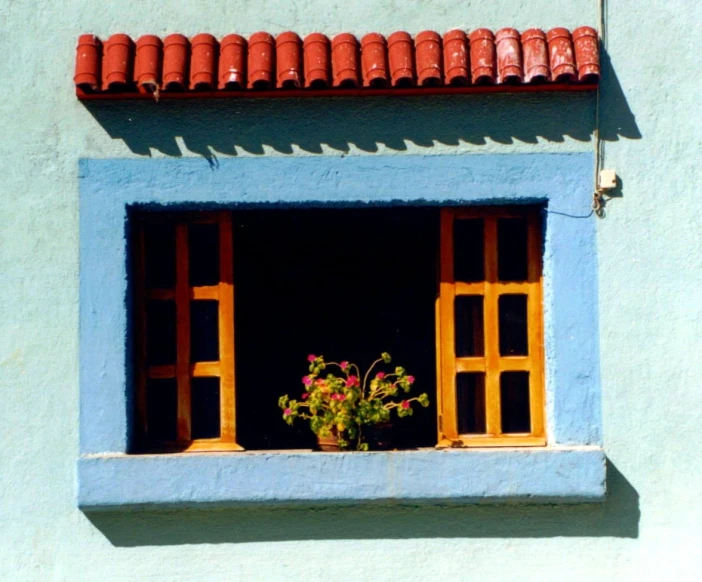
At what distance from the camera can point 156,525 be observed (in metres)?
4.77

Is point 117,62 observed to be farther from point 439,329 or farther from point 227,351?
point 439,329

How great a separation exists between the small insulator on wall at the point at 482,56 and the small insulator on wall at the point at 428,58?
0.50 feet

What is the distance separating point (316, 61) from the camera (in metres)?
4.75

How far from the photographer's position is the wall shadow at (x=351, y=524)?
4.77 meters

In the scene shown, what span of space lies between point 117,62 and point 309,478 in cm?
198

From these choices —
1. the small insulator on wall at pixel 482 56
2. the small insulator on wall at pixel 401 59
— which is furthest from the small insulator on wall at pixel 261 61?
the small insulator on wall at pixel 482 56

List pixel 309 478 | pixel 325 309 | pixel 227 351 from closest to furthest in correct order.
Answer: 1. pixel 309 478
2. pixel 227 351
3. pixel 325 309

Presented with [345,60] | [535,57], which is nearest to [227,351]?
[345,60]

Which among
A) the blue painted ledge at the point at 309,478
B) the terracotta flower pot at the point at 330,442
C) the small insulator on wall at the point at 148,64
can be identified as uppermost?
the small insulator on wall at the point at 148,64

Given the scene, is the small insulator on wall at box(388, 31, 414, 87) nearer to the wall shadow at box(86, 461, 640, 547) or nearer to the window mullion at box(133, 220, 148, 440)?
the window mullion at box(133, 220, 148, 440)

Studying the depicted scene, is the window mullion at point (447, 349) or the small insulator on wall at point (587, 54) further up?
the small insulator on wall at point (587, 54)

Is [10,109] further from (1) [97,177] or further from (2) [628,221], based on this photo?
(2) [628,221]

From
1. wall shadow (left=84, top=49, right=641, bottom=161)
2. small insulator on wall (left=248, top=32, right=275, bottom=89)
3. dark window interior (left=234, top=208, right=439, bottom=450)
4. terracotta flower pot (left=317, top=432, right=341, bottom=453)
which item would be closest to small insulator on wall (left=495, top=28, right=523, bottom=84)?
wall shadow (left=84, top=49, right=641, bottom=161)

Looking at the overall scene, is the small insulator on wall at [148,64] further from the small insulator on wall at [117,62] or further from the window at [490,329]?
the window at [490,329]
